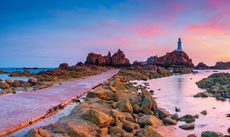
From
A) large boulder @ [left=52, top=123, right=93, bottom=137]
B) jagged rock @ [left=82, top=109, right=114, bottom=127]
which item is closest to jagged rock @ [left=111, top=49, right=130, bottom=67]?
jagged rock @ [left=82, top=109, right=114, bottom=127]

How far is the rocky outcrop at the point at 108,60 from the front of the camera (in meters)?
78.2

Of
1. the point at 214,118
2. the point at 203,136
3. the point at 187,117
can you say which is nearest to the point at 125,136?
the point at 203,136

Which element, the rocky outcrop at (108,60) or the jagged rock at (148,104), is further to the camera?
the rocky outcrop at (108,60)

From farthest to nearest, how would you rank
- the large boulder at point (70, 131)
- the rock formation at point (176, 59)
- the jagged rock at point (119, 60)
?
the rock formation at point (176, 59), the jagged rock at point (119, 60), the large boulder at point (70, 131)

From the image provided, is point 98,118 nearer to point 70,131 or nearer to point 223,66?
point 70,131

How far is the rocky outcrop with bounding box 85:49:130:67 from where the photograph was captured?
257 feet

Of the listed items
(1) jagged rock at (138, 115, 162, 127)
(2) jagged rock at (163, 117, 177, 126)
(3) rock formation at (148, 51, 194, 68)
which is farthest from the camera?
(3) rock formation at (148, 51, 194, 68)

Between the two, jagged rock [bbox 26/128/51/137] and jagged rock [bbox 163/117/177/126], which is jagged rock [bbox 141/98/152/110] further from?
jagged rock [bbox 26/128/51/137]

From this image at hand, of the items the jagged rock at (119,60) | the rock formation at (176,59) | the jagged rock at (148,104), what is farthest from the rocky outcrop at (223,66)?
the jagged rock at (148,104)

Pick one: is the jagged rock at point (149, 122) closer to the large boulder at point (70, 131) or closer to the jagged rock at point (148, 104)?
the jagged rock at point (148, 104)

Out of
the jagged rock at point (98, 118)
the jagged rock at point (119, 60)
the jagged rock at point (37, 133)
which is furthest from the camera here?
the jagged rock at point (119, 60)

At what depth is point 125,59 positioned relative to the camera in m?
88.9

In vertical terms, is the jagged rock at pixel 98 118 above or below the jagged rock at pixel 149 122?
above

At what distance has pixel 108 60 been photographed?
83.8 meters
